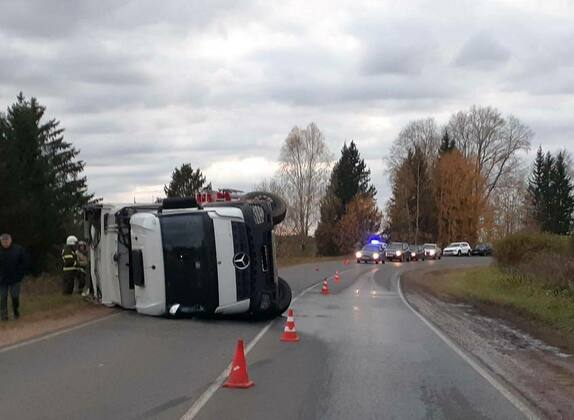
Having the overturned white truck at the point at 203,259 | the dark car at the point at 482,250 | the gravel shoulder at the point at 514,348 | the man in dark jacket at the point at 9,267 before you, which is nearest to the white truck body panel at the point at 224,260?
the overturned white truck at the point at 203,259

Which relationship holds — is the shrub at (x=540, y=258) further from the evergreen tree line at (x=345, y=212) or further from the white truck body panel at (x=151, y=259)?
the evergreen tree line at (x=345, y=212)

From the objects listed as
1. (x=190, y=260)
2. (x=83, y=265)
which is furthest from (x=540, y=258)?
(x=190, y=260)

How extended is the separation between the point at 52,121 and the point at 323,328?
176 ft

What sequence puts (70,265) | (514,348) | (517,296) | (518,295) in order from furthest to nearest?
1. (518,295)
2. (517,296)
3. (70,265)
4. (514,348)

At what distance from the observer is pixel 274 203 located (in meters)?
17.3

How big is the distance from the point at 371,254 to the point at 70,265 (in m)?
39.1

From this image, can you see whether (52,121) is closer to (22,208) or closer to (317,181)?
(22,208)

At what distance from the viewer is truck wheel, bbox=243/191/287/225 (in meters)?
16.8

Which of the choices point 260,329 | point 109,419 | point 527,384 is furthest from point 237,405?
point 260,329

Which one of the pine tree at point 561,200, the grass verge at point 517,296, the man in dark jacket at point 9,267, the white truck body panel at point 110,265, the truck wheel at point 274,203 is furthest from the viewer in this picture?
the pine tree at point 561,200

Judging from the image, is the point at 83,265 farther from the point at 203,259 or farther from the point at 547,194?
the point at 547,194

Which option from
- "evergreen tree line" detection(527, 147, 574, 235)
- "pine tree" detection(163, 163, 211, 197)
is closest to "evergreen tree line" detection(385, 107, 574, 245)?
"evergreen tree line" detection(527, 147, 574, 235)

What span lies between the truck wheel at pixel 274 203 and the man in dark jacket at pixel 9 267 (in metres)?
5.11

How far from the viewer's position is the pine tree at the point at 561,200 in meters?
91.4
